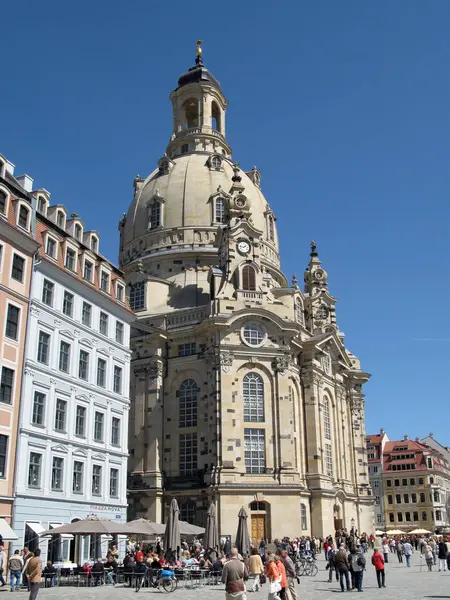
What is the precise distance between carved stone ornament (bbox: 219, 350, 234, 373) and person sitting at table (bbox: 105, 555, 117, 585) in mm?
28185

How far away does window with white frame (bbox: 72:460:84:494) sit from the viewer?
38.4 m

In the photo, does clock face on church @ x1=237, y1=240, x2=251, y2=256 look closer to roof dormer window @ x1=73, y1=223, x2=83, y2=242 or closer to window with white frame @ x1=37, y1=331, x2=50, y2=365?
roof dormer window @ x1=73, y1=223, x2=83, y2=242

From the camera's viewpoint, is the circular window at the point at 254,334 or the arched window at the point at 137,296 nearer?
the circular window at the point at 254,334

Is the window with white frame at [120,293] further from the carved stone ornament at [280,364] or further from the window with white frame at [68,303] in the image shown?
the carved stone ornament at [280,364]

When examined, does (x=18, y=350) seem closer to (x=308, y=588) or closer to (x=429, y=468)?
(x=308, y=588)

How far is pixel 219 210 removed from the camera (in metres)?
75.8

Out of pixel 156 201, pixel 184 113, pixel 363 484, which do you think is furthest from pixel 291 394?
pixel 184 113

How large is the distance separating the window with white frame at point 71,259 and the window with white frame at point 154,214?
35.4 m

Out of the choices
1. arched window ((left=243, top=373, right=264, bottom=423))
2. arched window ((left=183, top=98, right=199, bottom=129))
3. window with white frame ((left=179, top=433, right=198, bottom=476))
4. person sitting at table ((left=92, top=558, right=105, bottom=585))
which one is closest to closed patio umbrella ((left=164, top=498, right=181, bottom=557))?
person sitting at table ((left=92, top=558, right=105, bottom=585))

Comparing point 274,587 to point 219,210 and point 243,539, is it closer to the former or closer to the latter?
point 243,539

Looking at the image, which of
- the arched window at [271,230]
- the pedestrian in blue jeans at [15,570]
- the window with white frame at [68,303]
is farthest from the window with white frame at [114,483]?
the arched window at [271,230]

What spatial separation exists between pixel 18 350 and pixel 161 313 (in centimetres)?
3207

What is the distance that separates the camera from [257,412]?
195 ft

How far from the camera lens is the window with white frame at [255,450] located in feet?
189
